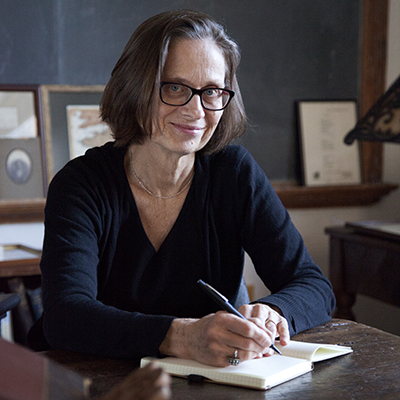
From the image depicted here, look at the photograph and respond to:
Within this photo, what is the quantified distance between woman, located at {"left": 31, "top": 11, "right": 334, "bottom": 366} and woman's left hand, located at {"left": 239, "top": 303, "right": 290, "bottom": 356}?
33mm

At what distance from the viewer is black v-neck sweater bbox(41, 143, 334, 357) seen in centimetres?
117

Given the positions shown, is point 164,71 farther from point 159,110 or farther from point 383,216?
point 383,216

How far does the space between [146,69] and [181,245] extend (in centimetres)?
44

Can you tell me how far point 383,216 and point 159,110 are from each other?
192cm

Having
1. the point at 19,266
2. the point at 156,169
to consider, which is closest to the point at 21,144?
the point at 19,266

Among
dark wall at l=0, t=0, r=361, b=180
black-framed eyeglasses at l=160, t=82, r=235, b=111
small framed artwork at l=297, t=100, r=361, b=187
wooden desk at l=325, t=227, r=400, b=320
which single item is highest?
dark wall at l=0, t=0, r=361, b=180

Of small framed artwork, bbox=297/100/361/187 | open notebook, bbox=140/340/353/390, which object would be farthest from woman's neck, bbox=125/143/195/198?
small framed artwork, bbox=297/100/361/187

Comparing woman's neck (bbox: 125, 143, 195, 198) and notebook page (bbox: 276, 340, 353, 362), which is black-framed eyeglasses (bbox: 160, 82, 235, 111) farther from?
notebook page (bbox: 276, 340, 353, 362)

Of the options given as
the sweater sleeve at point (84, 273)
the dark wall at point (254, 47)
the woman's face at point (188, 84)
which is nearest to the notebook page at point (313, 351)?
the sweater sleeve at point (84, 273)

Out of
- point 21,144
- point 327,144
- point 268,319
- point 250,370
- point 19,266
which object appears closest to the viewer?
point 250,370

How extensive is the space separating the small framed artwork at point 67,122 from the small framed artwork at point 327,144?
99 cm

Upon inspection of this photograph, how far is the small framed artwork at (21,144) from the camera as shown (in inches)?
86.0

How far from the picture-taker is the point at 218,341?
90cm

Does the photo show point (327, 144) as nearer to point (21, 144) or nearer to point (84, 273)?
point (21, 144)
